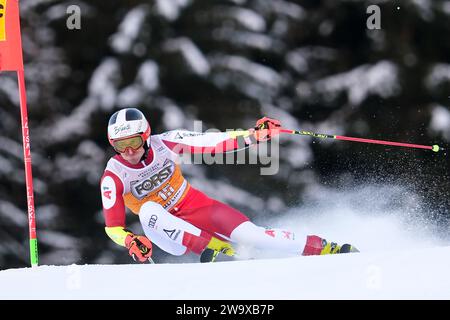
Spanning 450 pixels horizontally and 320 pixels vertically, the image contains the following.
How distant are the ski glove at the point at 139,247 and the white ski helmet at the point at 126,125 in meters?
0.66

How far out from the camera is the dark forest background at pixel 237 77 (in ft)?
22.7

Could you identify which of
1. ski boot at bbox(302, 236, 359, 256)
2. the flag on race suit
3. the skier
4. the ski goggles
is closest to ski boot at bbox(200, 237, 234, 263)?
the skier

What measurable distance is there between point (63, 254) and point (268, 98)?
9.47ft

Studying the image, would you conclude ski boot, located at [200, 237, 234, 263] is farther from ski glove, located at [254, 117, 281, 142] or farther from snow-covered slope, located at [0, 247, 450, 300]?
ski glove, located at [254, 117, 281, 142]

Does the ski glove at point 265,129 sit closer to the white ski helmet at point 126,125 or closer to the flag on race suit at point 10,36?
the white ski helmet at point 126,125

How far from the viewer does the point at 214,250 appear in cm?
414

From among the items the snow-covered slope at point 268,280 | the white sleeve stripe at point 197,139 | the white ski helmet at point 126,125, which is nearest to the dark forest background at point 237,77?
the white sleeve stripe at point 197,139

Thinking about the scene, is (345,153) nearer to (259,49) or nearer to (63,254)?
(259,49)

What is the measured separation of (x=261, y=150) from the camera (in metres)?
7.03

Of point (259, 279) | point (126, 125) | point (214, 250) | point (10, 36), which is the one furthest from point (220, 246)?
point (10, 36)

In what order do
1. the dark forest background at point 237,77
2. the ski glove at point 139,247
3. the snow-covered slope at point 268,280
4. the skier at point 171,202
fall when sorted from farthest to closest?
the dark forest background at point 237,77 < the skier at point 171,202 < the ski glove at point 139,247 < the snow-covered slope at point 268,280

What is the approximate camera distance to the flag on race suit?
14.6 feet

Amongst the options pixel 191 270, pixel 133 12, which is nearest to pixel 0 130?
pixel 133 12

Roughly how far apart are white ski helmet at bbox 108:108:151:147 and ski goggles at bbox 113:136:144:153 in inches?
1.1
